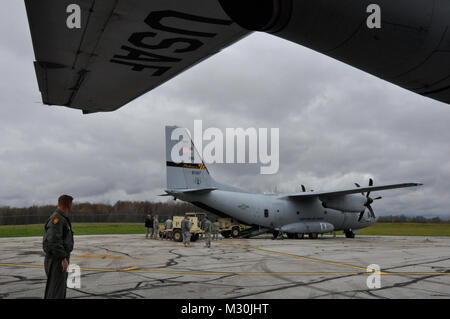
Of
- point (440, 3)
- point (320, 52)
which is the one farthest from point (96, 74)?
point (440, 3)

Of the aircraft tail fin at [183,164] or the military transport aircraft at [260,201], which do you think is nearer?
the military transport aircraft at [260,201]

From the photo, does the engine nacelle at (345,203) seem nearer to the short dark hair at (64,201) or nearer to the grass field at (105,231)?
the grass field at (105,231)

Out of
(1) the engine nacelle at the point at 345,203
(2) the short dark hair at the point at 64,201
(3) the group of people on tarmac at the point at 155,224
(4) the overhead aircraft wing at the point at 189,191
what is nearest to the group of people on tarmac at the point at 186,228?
(3) the group of people on tarmac at the point at 155,224

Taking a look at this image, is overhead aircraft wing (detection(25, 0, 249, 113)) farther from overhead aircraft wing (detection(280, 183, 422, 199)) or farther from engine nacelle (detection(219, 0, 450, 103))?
overhead aircraft wing (detection(280, 183, 422, 199))

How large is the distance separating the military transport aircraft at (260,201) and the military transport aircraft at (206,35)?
17538 mm

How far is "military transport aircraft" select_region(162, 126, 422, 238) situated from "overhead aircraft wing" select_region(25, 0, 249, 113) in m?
17.1

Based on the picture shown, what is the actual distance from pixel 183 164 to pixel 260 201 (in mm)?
6158

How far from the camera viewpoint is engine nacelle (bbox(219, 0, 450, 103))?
2.53 metres

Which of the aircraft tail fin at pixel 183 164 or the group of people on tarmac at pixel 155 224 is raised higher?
the aircraft tail fin at pixel 183 164

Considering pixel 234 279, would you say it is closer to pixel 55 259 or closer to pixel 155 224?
pixel 55 259

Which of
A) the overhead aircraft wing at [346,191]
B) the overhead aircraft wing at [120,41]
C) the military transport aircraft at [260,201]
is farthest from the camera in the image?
the military transport aircraft at [260,201]

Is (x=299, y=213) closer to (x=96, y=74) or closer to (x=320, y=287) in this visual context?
(x=320, y=287)

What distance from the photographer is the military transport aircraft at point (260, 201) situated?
2327 centimetres

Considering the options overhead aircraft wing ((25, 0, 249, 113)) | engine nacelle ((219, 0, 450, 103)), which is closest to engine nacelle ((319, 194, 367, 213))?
overhead aircraft wing ((25, 0, 249, 113))
